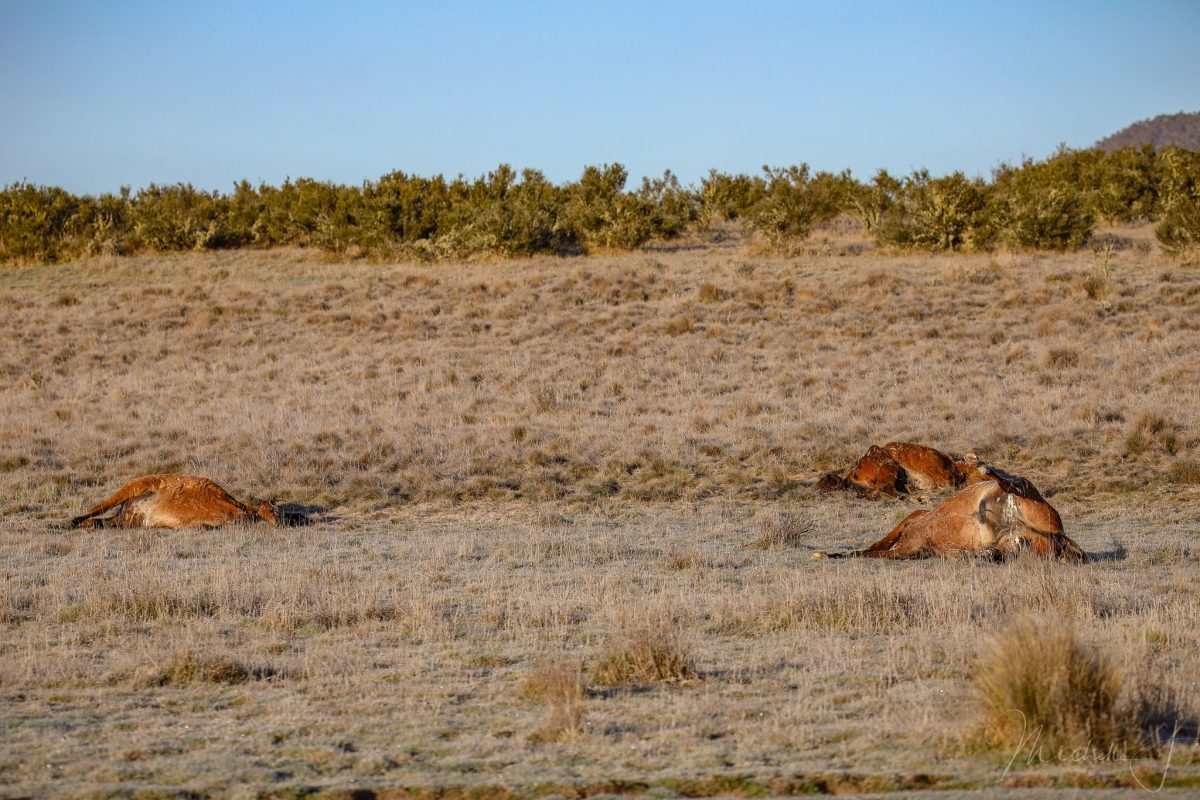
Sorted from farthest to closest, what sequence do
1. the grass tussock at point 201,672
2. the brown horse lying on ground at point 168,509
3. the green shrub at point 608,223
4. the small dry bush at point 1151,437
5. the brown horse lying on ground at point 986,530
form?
the green shrub at point 608,223
the small dry bush at point 1151,437
the brown horse lying on ground at point 168,509
the brown horse lying on ground at point 986,530
the grass tussock at point 201,672

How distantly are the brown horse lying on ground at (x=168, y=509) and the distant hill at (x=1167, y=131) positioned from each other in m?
144

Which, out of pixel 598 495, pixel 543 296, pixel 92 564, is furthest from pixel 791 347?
pixel 92 564

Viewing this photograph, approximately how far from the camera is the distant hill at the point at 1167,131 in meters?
141

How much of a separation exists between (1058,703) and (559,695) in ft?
6.91

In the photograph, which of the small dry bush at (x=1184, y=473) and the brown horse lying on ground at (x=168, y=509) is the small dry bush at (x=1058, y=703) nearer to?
the brown horse lying on ground at (x=168, y=509)

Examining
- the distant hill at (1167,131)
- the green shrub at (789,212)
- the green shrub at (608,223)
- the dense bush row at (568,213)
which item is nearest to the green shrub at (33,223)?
the dense bush row at (568,213)

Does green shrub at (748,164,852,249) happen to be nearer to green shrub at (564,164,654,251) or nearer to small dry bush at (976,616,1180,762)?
green shrub at (564,164,654,251)

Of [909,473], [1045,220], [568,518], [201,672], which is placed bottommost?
[568,518]

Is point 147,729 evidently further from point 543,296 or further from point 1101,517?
point 543,296

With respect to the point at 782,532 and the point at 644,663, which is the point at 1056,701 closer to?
the point at 644,663

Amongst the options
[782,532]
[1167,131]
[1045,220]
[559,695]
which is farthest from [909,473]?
[1167,131]

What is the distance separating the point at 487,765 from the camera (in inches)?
178

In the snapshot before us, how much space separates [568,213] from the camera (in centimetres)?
3497

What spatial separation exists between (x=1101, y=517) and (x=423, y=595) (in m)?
7.57
